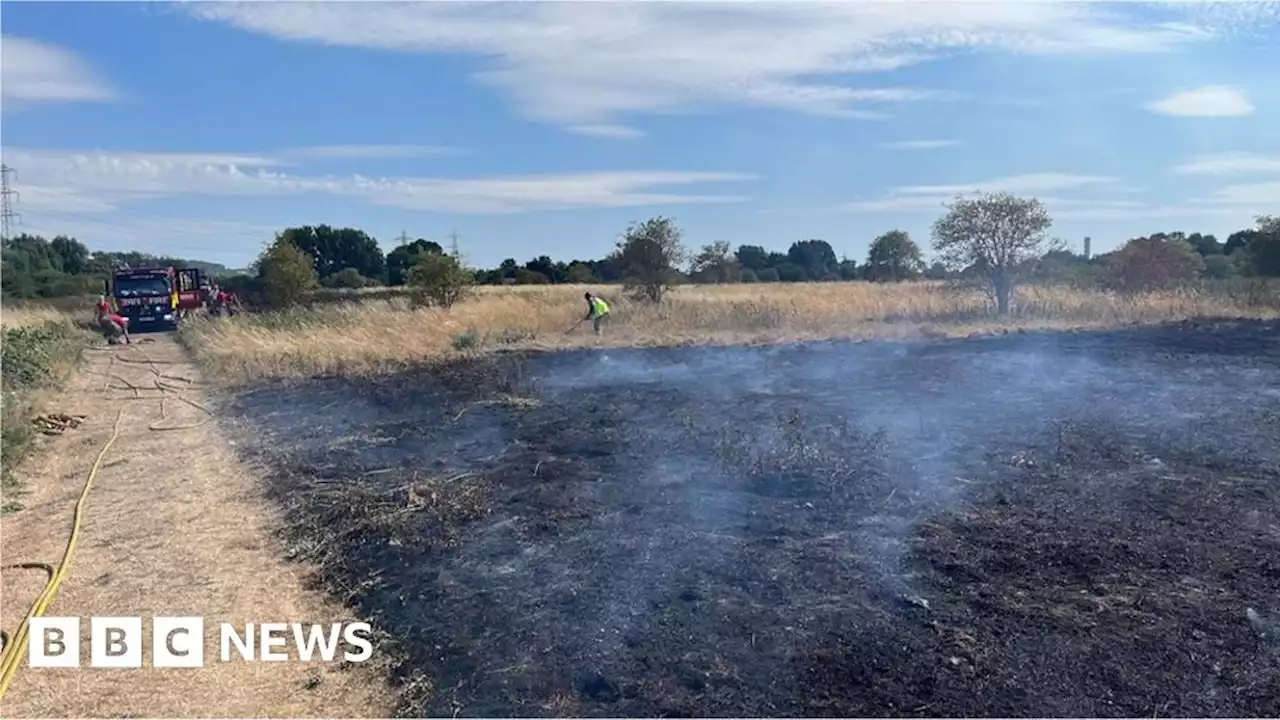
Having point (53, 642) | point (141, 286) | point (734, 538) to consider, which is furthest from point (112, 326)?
point (734, 538)

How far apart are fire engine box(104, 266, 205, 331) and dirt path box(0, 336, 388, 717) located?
15096 mm

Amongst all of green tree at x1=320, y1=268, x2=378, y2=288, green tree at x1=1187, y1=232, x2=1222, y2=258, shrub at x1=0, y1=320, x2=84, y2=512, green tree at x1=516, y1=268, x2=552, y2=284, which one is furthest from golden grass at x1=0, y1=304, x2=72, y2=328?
green tree at x1=1187, y1=232, x2=1222, y2=258

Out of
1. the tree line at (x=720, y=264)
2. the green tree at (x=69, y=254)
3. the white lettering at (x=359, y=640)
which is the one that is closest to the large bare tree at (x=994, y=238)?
the tree line at (x=720, y=264)

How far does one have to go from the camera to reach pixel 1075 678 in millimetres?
3699

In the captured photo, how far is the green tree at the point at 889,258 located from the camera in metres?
43.1

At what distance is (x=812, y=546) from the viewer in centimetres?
531

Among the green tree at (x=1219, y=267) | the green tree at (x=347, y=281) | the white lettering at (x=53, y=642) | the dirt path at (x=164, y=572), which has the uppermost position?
the green tree at (x=1219, y=267)

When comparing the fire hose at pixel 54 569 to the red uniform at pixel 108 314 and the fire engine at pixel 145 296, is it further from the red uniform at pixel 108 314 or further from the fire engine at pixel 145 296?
the fire engine at pixel 145 296

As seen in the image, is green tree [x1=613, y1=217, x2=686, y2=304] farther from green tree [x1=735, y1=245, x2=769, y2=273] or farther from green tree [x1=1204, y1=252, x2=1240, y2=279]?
green tree [x1=735, y1=245, x2=769, y2=273]

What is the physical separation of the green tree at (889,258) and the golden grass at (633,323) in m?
18.0

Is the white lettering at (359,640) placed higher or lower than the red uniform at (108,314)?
lower

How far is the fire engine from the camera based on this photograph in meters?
24.5

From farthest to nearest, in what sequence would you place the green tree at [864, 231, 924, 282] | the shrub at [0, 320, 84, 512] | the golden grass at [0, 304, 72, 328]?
the green tree at [864, 231, 924, 282]
the golden grass at [0, 304, 72, 328]
the shrub at [0, 320, 84, 512]

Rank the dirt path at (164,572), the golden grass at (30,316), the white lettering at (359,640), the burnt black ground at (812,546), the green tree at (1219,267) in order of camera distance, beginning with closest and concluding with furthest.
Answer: the burnt black ground at (812,546), the dirt path at (164,572), the white lettering at (359,640), the golden grass at (30,316), the green tree at (1219,267)
